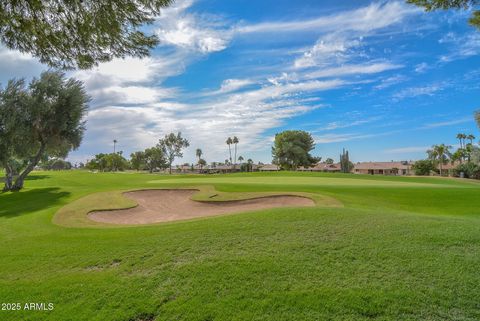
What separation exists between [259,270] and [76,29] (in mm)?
7528

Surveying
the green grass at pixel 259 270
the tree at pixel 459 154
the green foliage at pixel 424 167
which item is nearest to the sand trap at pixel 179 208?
the green grass at pixel 259 270

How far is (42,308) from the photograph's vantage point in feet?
16.8

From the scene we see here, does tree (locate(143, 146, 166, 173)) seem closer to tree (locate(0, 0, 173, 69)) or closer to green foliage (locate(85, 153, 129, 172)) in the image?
green foliage (locate(85, 153, 129, 172))

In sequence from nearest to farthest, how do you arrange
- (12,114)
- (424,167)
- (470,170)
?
1. (12,114)
2. (470,170)
3. (424,167)

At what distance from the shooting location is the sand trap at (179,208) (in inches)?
543

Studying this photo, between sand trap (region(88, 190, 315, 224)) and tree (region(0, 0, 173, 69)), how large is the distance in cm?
818

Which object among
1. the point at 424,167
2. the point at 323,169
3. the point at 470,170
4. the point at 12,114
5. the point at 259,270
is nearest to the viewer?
the point at 259,270

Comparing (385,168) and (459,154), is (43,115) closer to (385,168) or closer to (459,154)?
(459,154)

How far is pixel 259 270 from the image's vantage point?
5.79 m

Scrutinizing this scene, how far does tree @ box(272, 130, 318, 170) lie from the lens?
74250 mm

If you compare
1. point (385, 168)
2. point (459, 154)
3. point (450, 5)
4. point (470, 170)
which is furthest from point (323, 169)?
point (450, 5)

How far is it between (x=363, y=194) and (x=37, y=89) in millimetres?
30084

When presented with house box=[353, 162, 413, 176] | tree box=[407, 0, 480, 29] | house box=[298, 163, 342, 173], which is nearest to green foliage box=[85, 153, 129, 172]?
house box=[298, 163, 342, 173]

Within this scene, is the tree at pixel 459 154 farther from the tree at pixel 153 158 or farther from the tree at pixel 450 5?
the tree at pixel 153 158
